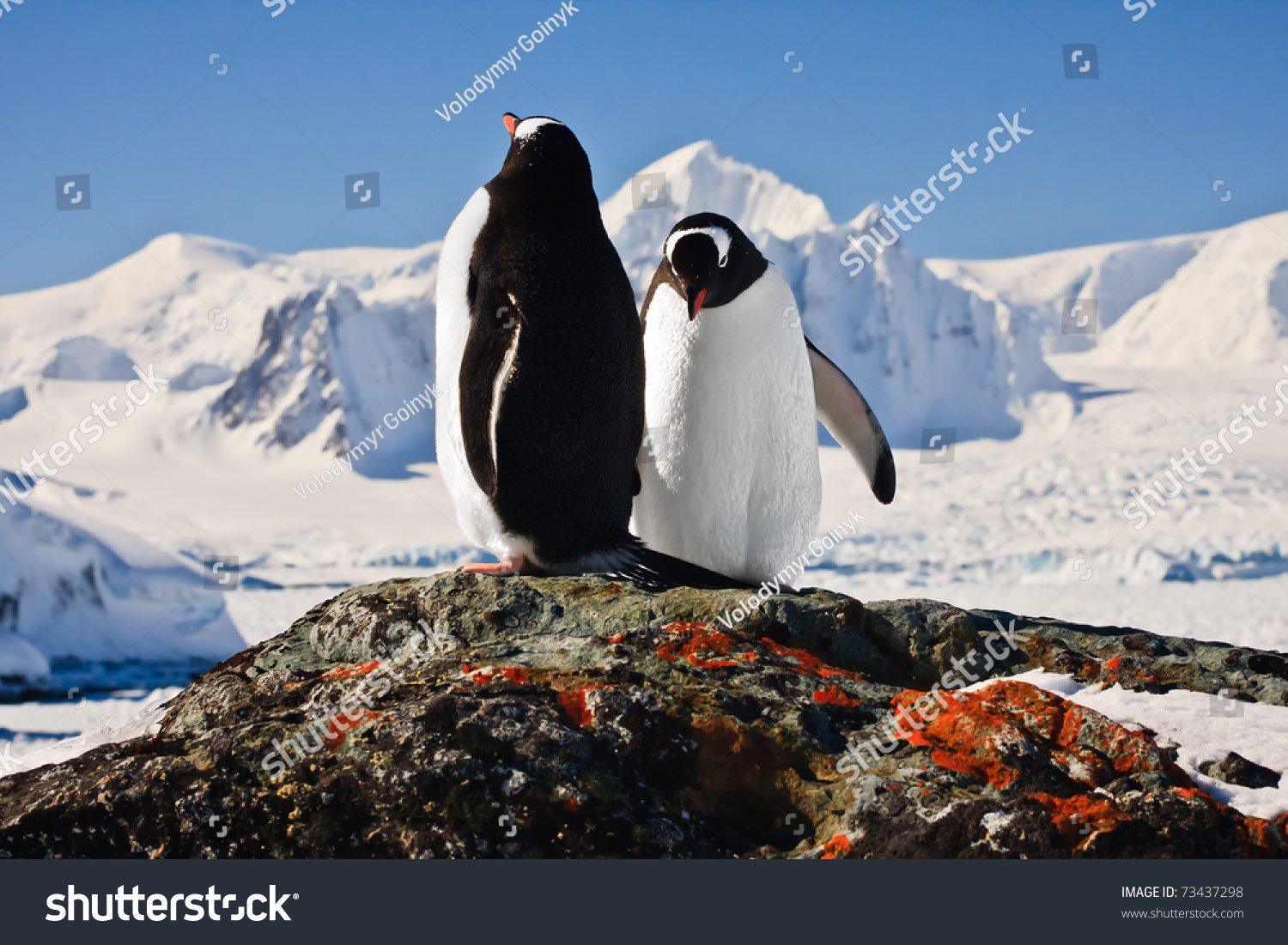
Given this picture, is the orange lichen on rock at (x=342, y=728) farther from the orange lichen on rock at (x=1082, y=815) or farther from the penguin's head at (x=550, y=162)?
the penguin's head at (x=550, y=162)

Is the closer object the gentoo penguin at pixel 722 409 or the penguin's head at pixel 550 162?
the penguin's head at pixel 550 162

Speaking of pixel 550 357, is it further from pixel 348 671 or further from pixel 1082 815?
pixel 1082 815

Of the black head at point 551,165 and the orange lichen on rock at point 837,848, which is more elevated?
the black head at point 551,165

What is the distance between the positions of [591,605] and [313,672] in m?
0.72

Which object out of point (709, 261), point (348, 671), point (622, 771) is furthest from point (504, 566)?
point (622, 771)

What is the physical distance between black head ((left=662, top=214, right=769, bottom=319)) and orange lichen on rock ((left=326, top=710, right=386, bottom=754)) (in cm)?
197

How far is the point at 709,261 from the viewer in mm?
3365

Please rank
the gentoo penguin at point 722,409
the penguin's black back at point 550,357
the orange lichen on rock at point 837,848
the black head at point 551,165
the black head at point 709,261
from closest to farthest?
the orange lichen on rock at point 837,848 < the penguin's black back at point 550,357 < the black head at point 551,165 < the black head at point 709,261 < the gentoo penguin at point 722,409

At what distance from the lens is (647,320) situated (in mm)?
3713

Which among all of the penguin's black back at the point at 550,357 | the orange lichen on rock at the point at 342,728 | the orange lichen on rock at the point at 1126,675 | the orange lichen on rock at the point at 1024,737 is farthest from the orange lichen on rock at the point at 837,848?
Result: the penguin's black back at the point at 550,357

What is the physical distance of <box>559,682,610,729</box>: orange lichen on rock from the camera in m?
1.74

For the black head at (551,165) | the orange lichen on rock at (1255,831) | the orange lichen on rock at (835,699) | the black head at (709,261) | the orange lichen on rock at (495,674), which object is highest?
the black head at (551,165)

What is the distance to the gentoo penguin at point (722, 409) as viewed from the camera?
11.5 feet
